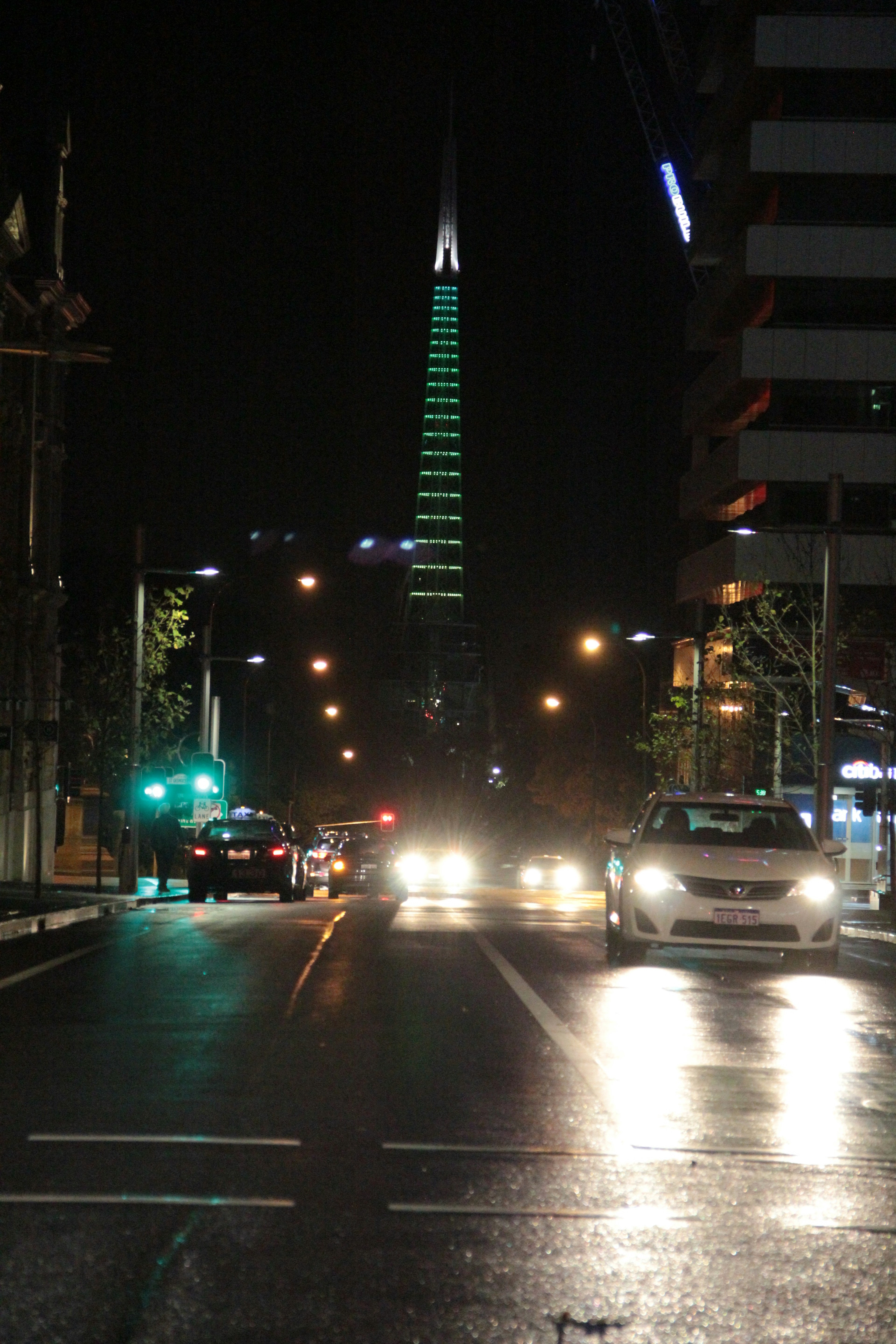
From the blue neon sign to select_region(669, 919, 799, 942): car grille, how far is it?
89.1 metres

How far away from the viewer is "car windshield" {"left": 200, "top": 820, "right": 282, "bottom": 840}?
3634 centimetres

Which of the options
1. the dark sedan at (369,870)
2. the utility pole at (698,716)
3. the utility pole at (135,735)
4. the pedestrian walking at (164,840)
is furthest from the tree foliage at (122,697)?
the utility pole at (698,716)

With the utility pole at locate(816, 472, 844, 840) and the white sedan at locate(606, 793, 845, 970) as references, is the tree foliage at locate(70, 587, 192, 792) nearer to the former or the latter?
the utility pole at locate(816, 472, 844, 840)

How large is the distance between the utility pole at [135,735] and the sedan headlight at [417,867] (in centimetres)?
3590

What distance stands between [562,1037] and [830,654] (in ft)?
70.1

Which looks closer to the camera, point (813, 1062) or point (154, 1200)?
point (154, 1200)

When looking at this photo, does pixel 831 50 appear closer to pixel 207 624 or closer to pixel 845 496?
pixel 845 496

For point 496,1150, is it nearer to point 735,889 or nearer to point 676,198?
point 735,889

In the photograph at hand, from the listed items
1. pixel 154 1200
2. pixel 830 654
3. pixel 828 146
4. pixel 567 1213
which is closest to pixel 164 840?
pixel 830 654

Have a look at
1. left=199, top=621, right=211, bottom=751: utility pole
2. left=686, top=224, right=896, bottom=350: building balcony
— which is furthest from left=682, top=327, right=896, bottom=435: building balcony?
left=199, top=621, right=211, bottom=751: utility pole

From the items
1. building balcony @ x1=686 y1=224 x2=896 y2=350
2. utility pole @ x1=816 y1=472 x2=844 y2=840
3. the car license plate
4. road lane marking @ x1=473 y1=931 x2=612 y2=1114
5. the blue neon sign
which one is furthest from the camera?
the blue neon sign

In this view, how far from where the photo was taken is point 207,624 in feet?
166

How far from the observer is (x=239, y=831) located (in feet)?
120

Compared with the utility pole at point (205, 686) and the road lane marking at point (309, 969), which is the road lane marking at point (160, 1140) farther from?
the utility pole at point (205, 686)
